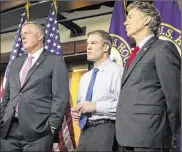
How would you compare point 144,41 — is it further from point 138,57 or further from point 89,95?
point 89,95

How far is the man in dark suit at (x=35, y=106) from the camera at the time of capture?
92.5 inches

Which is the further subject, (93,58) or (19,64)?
(19,64)

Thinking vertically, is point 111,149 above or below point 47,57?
below

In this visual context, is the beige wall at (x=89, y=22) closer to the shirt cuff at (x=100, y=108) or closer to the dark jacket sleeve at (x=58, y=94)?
the dark jacket sleeve at (x=58, y=94)

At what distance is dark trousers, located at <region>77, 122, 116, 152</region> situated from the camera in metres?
2.20

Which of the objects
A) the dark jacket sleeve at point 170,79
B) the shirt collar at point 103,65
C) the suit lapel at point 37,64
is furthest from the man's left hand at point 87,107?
the dark jacket sleeve at point 170,79

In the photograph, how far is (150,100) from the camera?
1.80 m

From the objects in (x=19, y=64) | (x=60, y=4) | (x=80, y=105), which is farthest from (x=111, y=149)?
(x=60, y=4)

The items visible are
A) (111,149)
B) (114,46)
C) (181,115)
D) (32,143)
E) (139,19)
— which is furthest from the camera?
(114,46)

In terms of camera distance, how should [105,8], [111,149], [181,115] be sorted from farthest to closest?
[105,8] < [111,149] < [181,115]

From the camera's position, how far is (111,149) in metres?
2.18

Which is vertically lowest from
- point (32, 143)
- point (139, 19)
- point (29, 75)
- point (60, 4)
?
point (32, 143)

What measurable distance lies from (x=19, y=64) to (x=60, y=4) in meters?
1.70

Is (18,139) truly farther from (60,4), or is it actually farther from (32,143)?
(60,4)
